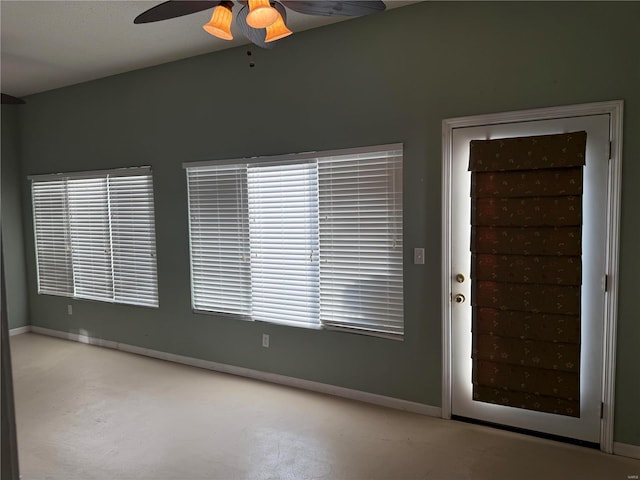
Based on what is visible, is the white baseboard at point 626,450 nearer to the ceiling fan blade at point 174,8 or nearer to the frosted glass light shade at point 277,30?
the frosted glass light shade at point 277,30

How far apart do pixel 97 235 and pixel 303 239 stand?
2.87 m

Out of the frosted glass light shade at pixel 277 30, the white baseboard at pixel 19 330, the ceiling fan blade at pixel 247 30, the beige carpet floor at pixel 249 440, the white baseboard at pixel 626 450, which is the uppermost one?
the ceiling fan blade at pixel 247 30

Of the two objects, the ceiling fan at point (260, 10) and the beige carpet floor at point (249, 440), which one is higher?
the ceiling fan at point (260, 10)

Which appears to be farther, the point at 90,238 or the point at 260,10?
the point at 90,238

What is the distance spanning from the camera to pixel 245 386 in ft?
12.6

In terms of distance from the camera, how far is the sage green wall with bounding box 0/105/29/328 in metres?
5.52

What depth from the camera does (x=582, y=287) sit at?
2715mm

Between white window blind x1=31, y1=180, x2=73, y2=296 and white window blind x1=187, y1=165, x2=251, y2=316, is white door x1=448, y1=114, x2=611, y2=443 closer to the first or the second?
white window blind x1=187, y1=165, x2=251, y2=316

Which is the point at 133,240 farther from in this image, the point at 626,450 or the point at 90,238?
the point at 626,450

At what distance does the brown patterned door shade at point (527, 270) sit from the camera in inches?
106

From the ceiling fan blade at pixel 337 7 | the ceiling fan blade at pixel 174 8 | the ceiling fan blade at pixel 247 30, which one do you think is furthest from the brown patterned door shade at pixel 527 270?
the ceiling fan blade at pixel 174 8

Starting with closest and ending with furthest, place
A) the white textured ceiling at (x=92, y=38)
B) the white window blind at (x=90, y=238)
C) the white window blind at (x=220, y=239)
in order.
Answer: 1. the white textured ceiling at (x=92, y=38)
2. the white window blind at (x=220, y=239)
3. the white window blind at (x=90, y=238)

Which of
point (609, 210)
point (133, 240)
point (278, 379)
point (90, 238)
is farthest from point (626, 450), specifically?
point (90, 238)

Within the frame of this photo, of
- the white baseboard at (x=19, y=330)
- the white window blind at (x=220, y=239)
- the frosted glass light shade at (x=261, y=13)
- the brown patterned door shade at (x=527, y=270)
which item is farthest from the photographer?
the white baseboard at (x=19, y=330)
